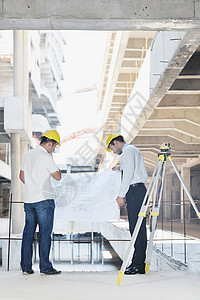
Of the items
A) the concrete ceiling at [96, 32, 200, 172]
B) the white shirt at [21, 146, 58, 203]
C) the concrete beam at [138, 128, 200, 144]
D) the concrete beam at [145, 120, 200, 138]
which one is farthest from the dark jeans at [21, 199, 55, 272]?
the concrete beam at [138, 128, 200, 144]

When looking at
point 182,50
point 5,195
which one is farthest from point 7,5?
point 5,195

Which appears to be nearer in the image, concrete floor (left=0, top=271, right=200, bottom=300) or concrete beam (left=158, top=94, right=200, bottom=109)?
concrete floor (left=0, top=271, right=200, bottom=300)

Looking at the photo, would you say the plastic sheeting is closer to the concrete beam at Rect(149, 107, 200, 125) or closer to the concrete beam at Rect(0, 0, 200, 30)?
the concrete beam at Rect(0, 0, 200, 30)

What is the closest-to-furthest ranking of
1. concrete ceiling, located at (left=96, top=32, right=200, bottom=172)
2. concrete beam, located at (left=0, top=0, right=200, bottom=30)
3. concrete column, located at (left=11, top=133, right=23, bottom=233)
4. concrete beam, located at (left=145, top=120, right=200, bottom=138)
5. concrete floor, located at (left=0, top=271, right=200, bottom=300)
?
concrete floor, located at (left=0, top=271, right=200, bottom=300) < concrete beam, located at (left=0, top=0, right=200, bottom=30) < concrete ceiling, located at (left=96, top=32, right=200, bottom=172) < concrete beam, located at (left=145, top=120, right=200, bottom=138) < concrete column, located at (left=11, top=133, right=23, bottom=233)

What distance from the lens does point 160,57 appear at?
29.8 feet

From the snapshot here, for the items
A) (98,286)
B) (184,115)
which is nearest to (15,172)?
(184,115)

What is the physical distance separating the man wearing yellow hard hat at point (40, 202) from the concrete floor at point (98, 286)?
0.26m

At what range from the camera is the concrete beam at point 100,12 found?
5066mm

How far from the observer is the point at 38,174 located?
6.04 m

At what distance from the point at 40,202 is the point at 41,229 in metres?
0.39

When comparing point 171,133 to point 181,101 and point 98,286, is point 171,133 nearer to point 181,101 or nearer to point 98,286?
point 181,101

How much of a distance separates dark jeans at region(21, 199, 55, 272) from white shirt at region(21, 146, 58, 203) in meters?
0.10

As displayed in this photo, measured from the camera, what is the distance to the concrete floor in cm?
473

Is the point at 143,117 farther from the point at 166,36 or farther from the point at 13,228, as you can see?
the point at 13,228
